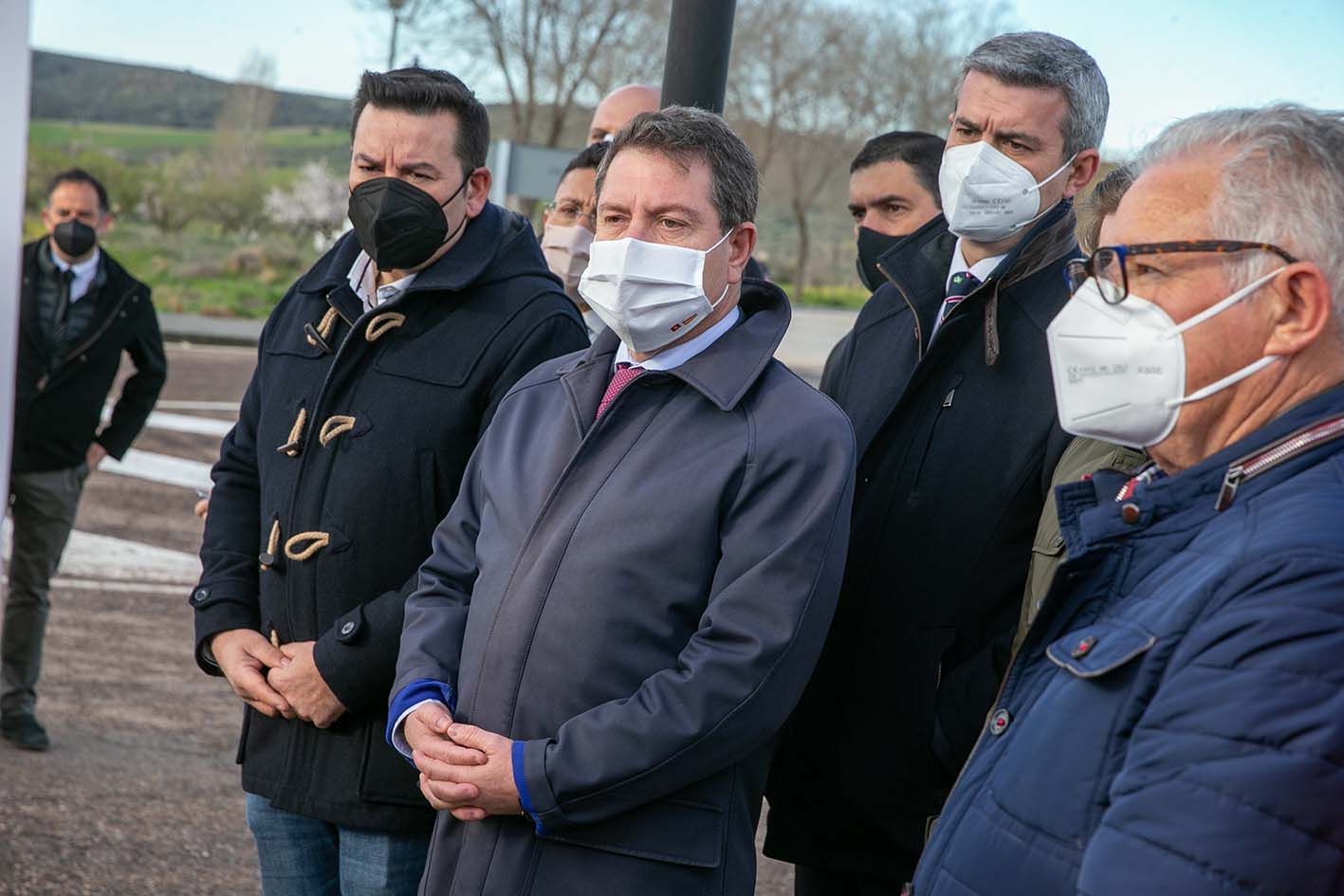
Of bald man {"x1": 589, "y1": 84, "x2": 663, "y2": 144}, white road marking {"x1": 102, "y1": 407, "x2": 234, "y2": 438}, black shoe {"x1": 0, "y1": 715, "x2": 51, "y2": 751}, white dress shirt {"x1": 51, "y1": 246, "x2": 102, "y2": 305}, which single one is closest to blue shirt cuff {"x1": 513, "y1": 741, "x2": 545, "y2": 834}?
bald man {"x1": 589, "y1": 84, "x2": 663, "y2": 144}

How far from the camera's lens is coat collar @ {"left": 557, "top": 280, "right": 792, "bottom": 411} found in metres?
2.51

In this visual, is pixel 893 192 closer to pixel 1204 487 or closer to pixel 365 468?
pixel 365 468

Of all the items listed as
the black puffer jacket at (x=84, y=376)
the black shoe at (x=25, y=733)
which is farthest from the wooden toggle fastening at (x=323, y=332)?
the black puffer jacket at (x=84, y=376)

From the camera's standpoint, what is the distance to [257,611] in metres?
3.29

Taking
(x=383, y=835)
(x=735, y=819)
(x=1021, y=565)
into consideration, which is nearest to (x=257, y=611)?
(x=383, y=835)

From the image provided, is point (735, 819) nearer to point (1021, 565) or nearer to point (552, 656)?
point (552, 656)

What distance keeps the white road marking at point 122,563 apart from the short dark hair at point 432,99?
587cm

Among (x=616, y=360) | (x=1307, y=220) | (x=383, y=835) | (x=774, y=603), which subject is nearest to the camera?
(x=1307, y=220)

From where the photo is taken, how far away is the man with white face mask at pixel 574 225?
4496 millimetres

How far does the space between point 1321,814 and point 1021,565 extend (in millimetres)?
1356

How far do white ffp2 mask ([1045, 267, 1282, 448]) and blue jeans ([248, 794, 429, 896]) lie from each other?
70.2 inches

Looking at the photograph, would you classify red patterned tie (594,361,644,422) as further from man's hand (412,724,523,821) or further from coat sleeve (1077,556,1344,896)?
coat sleeve (1077,556,1344,896)

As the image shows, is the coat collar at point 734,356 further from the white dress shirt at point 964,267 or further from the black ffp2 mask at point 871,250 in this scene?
the black ffp2 mask at point 871,250

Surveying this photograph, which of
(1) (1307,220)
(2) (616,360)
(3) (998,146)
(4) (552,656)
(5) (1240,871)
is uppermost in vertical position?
(3) (998,146)
